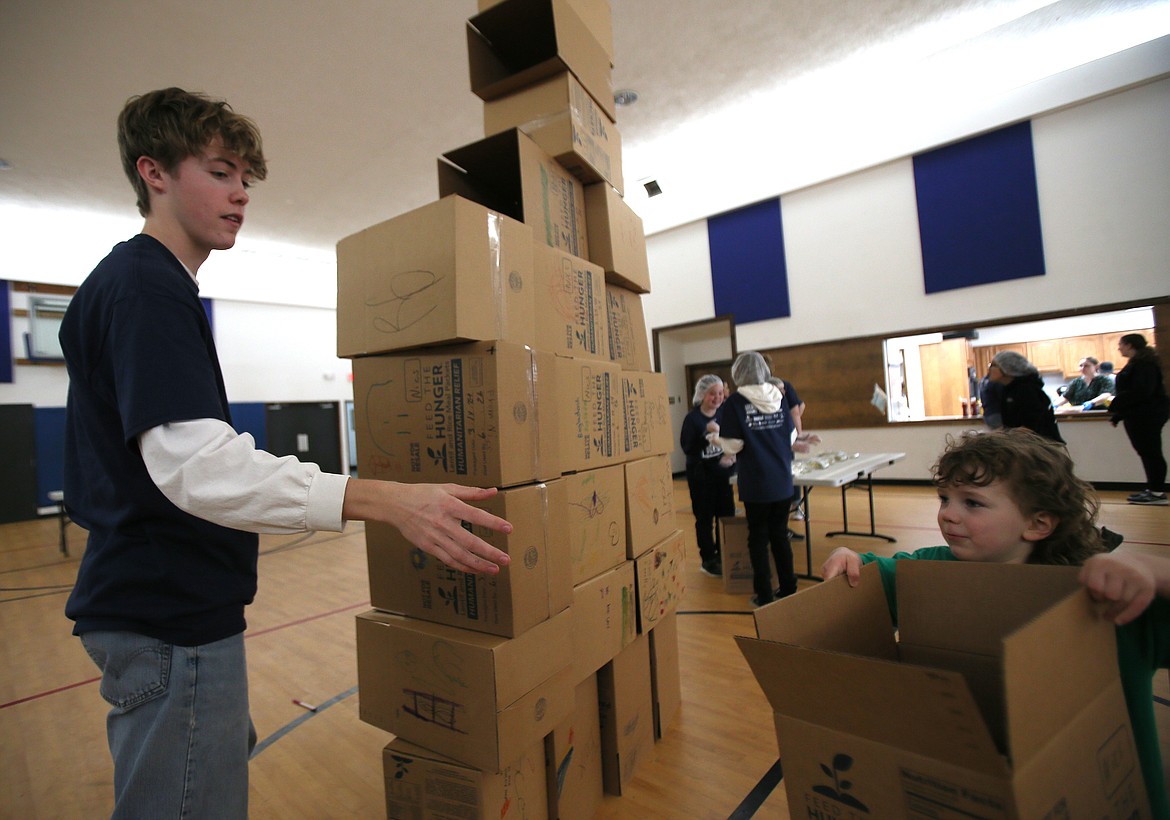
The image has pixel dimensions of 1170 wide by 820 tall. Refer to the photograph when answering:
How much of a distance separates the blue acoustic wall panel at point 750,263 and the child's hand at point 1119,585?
7.41 metres

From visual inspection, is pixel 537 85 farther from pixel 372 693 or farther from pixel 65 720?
pixel 65 720

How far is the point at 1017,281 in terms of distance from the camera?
599 cm

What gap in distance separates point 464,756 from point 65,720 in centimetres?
259

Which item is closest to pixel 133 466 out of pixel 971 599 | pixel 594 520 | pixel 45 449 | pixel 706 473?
pixel 594 520

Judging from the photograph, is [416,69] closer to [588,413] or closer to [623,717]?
[588,413]

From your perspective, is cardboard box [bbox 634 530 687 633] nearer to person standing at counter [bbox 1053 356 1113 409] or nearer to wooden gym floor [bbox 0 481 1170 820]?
wooden gym floor [bbox 0 481 1170 820]

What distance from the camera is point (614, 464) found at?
5.71 feet

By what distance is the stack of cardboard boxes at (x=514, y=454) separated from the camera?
1.18 meters

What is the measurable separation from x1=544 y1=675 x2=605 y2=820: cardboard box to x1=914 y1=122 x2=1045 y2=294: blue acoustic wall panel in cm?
685

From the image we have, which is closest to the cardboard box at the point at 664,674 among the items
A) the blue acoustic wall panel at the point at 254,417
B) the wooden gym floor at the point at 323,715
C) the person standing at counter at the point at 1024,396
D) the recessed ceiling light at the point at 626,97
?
the wooden gym floor at the point at 323,715

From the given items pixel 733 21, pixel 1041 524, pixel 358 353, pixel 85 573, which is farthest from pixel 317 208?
pixel 1041 524

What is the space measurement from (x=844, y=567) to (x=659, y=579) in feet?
3.58

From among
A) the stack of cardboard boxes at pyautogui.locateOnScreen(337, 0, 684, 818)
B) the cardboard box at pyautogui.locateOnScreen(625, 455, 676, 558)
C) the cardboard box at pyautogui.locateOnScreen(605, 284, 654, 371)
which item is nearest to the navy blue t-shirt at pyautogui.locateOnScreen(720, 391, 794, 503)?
the cardboard box at pyautogui.locateOnScreen(625, 455, 676, 558)

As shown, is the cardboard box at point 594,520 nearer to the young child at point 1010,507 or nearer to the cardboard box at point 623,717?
the cardboard box at point 623,717
